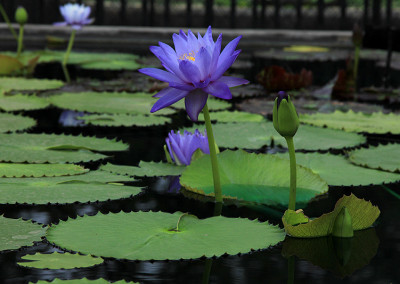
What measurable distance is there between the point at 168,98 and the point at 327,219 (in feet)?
1.14

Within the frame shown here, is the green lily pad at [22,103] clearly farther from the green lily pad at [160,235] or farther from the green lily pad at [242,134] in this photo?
the green lily pad at [160,235]

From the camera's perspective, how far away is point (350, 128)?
2.20 m

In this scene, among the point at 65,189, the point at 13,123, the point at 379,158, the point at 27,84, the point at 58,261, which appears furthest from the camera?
the point at 27,84

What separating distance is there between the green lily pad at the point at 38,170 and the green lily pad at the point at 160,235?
1.11 feet

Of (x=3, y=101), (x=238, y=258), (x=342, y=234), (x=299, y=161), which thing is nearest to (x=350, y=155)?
(x=299, y=161)

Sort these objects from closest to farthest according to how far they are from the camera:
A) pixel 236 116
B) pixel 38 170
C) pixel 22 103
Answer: pixel 38 170, pixel 236 116, pixel 22 103

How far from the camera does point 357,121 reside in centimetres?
232

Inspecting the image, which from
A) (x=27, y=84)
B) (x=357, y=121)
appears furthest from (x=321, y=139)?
(x=27, y=84)

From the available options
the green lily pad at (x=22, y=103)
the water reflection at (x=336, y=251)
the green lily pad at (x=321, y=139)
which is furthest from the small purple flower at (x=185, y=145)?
the green lily pad at (x=22, y=103)

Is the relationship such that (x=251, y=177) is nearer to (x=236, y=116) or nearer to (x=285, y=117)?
(x=285, y=117)

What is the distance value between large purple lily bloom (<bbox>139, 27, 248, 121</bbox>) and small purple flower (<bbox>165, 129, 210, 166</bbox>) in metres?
0.41

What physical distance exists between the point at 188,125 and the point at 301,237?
120 centimetres

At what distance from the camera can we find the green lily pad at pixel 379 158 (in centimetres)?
170

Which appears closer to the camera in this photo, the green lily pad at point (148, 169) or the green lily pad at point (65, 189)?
the green lily pad at point (65, 189)
